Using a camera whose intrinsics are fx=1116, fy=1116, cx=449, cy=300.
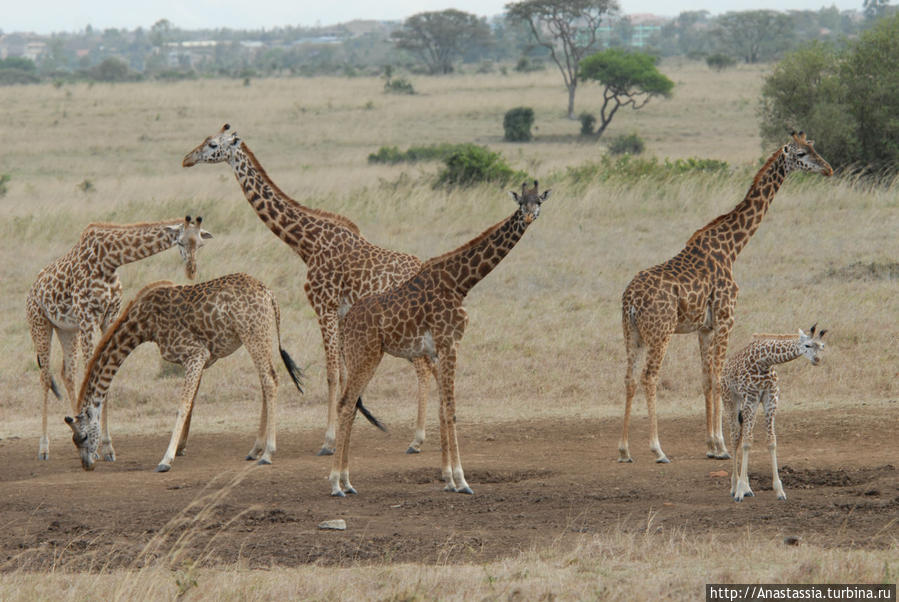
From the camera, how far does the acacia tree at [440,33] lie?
7106 centimetres

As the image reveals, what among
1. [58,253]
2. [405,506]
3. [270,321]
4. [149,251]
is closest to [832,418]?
[405,506]

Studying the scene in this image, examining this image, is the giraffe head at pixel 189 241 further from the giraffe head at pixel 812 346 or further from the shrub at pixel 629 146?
the shrub at pixel 629 146

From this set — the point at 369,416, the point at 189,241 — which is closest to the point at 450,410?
the point at 369,416

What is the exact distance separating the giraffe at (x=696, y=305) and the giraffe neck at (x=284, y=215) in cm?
277

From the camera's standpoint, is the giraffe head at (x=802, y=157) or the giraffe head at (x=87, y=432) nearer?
the giraffe head at (x=87, y=432)

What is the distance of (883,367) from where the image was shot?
12.1m

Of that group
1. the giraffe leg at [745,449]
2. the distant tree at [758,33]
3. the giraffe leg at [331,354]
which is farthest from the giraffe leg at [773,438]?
the distant tree at [758,33]

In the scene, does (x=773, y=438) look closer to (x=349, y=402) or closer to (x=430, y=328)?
(x=430, y=328)

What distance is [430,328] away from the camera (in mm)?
8430

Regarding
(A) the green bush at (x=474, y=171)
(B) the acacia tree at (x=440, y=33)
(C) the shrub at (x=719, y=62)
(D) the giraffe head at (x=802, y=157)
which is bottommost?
(A) the green bush at (x=474, y=171)

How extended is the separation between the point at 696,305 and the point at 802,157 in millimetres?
2155

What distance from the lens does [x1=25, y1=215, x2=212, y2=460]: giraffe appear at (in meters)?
9.88

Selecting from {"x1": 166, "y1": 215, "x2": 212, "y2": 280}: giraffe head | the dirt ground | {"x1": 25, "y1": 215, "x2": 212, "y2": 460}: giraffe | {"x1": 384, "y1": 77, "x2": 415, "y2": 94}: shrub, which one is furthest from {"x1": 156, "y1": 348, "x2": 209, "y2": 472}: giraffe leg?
{"x1": 384, "y1": 77, "x2": 415, "y2": 94}: shrub

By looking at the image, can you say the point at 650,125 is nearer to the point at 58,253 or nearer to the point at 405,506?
the point at 58,253
